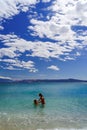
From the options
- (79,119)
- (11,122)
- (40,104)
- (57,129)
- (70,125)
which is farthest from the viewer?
(40,104)

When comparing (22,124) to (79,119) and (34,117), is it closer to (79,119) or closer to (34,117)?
(34,117)

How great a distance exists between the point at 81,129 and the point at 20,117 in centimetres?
590

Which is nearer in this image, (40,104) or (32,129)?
(32,129)

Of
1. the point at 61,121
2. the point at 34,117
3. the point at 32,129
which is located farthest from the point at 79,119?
the point at 32,129

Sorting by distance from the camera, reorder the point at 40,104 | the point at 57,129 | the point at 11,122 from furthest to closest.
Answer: the point at 40,104, the point at 11,122, the point at 57,129

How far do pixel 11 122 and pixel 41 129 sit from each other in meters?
3.06

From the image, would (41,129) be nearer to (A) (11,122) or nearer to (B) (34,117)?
(A) (11,122)

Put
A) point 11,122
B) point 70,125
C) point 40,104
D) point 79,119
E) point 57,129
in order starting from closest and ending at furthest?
point 57,129, point 70,125, point 11,122, point 79,119, point 40,104

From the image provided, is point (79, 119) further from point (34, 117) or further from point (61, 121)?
point (34, 117)

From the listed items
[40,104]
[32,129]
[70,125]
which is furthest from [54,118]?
[40,104]

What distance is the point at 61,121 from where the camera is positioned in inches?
735

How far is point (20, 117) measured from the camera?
67.1 ft

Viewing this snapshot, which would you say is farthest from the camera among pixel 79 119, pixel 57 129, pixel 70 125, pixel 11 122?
pixel 79 119

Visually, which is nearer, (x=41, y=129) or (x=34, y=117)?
(x=41, y=129)
